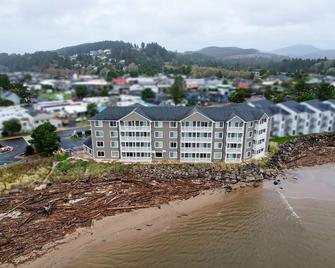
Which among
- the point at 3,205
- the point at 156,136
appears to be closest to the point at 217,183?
the point at 156,136

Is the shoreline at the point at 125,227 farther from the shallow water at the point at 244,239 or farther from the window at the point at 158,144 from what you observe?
the window at the point at 158,144

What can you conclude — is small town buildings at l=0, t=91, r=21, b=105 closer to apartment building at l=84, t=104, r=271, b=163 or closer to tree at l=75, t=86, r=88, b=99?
tree at l=75, t=86, r=88, b=99

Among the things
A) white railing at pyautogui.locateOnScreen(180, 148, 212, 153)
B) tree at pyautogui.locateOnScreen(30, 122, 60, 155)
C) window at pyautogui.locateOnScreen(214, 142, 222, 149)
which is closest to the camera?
window at pyautogui.locateOnScreen(214, 142, 222, 149)

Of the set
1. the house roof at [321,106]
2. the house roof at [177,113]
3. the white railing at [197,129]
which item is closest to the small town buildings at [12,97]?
the house roof at [177,113]

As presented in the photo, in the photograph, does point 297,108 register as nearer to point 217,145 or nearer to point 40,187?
point 217,145

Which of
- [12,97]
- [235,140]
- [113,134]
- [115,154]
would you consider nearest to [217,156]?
[235,140]

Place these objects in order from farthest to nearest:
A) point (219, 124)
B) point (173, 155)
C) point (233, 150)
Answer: point (173, 155) → point (233, 150) → point (219, 124)

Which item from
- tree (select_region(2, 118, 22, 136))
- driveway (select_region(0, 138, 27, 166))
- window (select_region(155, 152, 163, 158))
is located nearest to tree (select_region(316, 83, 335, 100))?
window (select_region(155, 152, 163, 158))
